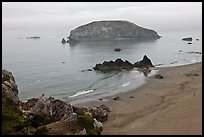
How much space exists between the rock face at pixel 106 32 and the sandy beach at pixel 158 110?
118 m

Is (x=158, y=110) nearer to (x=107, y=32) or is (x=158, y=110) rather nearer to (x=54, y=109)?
(x=54, y=109)

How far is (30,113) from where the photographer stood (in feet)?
81.9

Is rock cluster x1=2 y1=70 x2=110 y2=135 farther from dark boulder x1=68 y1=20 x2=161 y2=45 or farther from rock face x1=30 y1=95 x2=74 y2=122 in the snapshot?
dark boulder x1=68 y1=20 x2=161 y2=45

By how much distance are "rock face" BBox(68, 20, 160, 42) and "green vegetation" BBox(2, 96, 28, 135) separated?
143 m

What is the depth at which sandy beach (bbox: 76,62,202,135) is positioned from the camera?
89.6ft

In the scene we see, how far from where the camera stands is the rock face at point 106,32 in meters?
167

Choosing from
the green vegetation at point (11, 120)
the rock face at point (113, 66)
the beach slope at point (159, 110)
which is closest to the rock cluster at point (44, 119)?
the green vegetation at point (11, 120)

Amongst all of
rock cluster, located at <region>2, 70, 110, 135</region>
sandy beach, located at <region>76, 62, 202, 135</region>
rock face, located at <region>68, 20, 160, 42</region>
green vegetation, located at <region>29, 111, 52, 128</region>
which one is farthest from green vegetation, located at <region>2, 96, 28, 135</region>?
rock face, located at <region>68, 20, 160, 42</region>

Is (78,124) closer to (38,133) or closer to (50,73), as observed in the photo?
(38,133)

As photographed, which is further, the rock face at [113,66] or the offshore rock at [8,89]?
the rock face at [113,66]

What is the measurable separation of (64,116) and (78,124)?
3.36m

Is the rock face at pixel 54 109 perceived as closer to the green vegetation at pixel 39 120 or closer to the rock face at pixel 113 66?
the green vegetation at pixel 39 120

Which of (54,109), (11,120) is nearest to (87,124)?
(54,109)

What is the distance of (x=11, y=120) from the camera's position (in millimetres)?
21266
